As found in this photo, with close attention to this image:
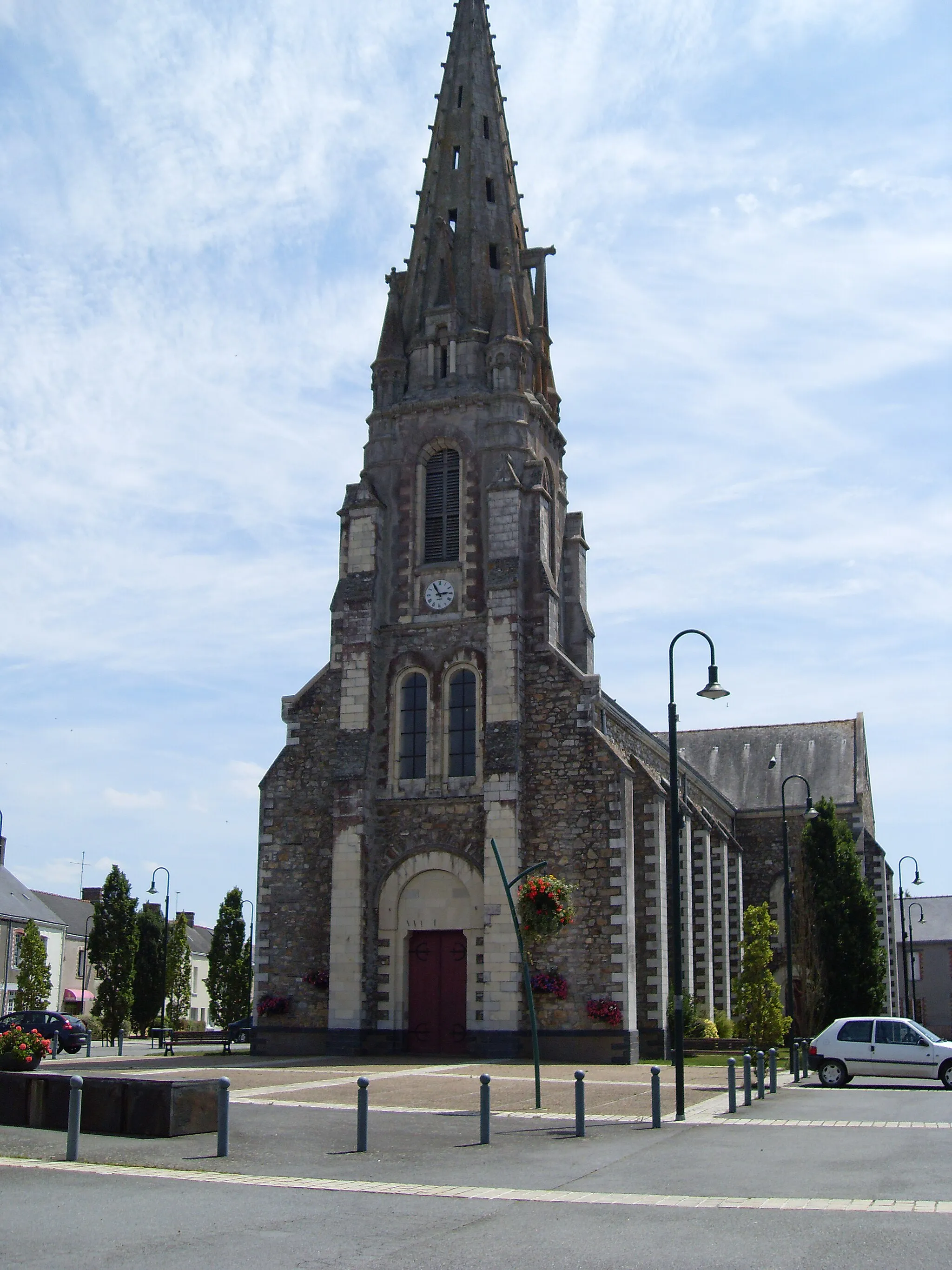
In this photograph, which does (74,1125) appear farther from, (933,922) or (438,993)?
(933,922)

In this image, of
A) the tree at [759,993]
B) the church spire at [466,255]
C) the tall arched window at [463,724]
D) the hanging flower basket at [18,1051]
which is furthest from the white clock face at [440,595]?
the hanging flower basket at [18,1051]

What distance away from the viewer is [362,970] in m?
31.3

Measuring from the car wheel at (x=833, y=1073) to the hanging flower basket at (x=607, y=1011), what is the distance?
18.0 feet

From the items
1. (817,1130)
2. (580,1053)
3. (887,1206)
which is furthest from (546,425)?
(887,1206)

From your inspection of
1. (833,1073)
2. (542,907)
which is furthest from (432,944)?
(833,1073)

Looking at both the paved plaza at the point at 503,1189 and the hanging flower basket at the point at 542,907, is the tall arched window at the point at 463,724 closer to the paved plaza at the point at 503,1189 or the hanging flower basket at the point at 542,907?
the hanging flower basket at the point at 542,907

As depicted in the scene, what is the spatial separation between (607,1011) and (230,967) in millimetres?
29536

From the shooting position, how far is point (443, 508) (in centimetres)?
3447

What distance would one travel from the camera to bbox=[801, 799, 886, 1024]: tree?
137 ft

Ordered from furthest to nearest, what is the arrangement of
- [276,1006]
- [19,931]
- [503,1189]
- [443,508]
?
[19,931], [443,508], [276,1006], [503,1189]

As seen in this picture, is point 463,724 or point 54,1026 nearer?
point 463,724

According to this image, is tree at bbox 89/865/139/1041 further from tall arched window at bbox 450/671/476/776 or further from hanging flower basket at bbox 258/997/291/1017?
tall arched window at bbox 450/671/476/776

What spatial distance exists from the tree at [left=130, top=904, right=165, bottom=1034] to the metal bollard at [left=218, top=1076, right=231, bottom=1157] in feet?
135

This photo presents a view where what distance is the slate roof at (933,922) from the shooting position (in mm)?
77188
